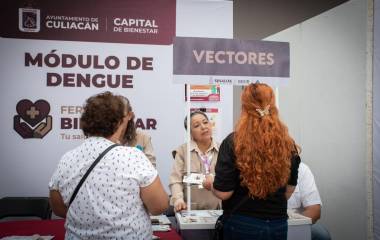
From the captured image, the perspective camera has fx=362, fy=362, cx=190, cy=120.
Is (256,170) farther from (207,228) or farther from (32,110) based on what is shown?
(32,110)

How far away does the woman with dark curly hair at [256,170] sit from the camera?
5.87ft

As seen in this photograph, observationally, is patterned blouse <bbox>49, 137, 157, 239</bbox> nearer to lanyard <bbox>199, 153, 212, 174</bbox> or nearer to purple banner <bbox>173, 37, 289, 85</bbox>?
purple banner <bbox>173, 37, 289, 85</bbox>

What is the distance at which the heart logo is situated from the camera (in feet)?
12.4

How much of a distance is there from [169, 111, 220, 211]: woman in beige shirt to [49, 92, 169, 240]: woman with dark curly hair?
1308 mm

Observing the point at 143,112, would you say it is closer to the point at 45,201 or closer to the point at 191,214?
the point at 45,201

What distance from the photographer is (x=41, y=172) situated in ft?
12.6

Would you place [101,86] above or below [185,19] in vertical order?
below

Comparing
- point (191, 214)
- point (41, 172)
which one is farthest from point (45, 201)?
point (191, 214)

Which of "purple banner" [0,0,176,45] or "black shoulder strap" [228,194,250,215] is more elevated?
"purple banner" [0,0,176,45]

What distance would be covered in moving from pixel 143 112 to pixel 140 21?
996mm

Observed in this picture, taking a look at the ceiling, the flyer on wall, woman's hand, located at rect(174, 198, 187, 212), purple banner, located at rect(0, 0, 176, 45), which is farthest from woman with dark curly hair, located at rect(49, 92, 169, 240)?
the ceiling

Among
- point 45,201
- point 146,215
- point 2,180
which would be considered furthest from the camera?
point 2,180

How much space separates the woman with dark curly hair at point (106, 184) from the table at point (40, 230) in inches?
23.5

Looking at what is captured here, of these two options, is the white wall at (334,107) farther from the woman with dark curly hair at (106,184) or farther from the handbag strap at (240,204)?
the woman with dark curly hair at (106,184)
